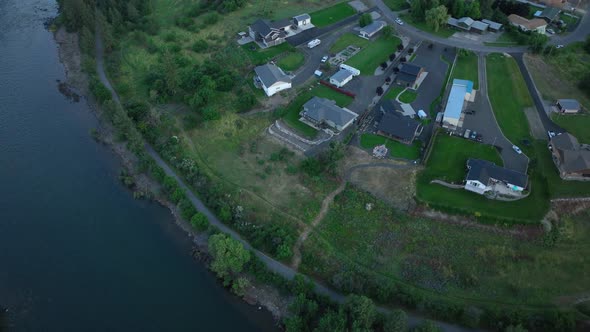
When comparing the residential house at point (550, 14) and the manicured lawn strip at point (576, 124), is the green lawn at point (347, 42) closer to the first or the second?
the manicured lawn strip at point (576, 124)

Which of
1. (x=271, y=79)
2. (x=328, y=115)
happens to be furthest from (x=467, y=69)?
(x=271, y=79)

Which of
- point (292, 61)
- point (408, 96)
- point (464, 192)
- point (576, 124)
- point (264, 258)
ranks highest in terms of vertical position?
point (292, 61)

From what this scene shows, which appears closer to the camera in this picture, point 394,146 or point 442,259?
point 442,259

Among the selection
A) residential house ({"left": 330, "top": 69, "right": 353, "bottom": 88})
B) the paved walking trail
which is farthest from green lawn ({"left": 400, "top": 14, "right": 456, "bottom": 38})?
the paved walking trail

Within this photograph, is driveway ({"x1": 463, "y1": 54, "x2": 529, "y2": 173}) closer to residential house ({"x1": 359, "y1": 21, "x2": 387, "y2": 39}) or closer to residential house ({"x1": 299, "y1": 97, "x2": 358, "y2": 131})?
residential house ({"x1": 299, "y1": 97, "x2": 358, "y2": 131})

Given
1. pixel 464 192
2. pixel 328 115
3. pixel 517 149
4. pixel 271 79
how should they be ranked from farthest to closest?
pixel 271 79 < pixel 328 115 < pixel 517 149 < pixel 464 192

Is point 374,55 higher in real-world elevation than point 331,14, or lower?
lower

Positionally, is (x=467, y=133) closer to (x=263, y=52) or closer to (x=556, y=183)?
(x=556, y=183)
